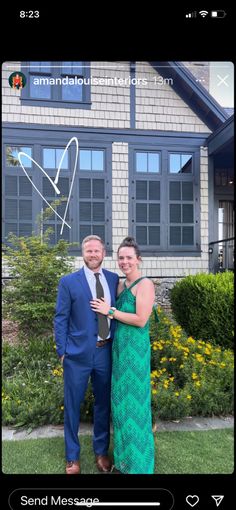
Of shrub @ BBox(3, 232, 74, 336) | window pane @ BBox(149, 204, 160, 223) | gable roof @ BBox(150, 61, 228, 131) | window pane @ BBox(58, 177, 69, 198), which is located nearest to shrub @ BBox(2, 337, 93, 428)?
shrub @ BBox(3, 232, 74, 336)

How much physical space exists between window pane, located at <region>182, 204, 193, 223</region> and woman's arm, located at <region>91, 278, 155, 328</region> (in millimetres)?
709

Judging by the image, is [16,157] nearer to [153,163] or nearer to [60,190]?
[60,190]

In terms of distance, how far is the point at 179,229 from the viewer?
262 cm

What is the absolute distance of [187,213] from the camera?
2.59 metres

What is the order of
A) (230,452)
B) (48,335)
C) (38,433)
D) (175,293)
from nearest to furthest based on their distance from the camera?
(230,452), (38,433), (175,293), (48,335)

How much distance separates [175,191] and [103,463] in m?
1.94

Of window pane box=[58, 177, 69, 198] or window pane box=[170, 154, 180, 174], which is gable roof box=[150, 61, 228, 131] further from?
window pane box=[58, 177, 69, 198]

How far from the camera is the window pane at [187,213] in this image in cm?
256

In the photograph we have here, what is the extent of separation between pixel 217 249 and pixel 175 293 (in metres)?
1.20

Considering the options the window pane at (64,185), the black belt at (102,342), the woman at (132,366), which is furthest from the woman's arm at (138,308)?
the window pane at (64,185)
